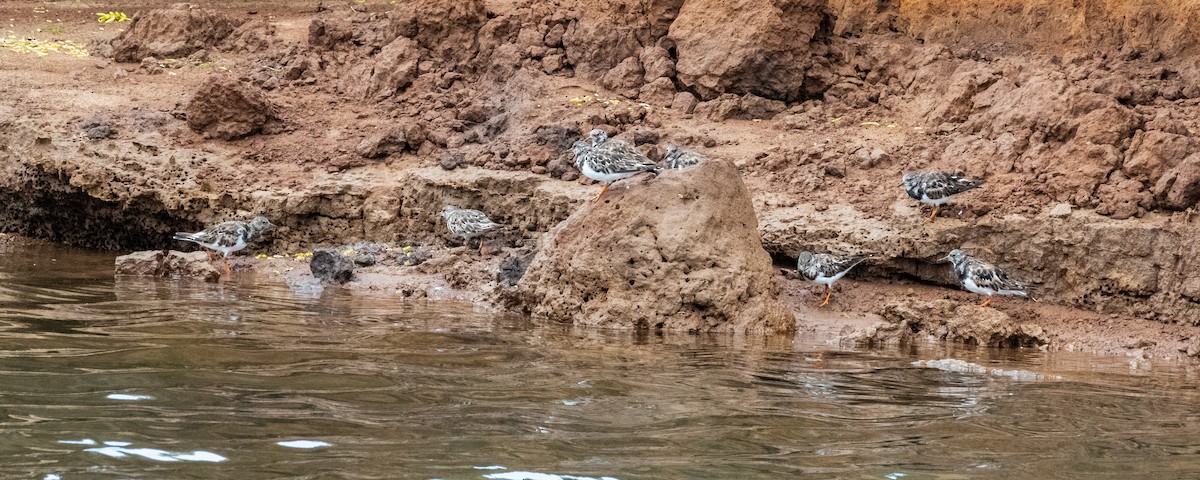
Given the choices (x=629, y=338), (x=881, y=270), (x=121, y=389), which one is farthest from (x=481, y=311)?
(x=121, y=389)

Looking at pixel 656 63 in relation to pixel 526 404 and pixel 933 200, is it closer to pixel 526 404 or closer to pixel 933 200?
pixel 933 200

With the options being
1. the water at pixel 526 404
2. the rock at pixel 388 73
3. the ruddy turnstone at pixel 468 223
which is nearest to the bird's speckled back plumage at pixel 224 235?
Answer: the ruddy turnstone at pixel 468 223

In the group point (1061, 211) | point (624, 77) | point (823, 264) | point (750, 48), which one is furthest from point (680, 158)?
point (1061, 211)

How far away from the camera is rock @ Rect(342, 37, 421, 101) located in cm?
Answer: 1556

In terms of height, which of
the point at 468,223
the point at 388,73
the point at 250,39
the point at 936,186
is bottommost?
the point at 468,223

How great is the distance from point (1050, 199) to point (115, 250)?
10.5 meters

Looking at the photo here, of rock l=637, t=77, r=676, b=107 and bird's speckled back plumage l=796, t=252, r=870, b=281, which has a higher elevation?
rock l=637, t=77, r=676, b=107

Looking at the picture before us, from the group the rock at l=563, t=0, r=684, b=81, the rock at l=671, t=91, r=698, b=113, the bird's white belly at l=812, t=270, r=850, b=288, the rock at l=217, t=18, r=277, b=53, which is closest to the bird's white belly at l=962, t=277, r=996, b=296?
the bird's white belly at l=812, t=270, r=850, b=288

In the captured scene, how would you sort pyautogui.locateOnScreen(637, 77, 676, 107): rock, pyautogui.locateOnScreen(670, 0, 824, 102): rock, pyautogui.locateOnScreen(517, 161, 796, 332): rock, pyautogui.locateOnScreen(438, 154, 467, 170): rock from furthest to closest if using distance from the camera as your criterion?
1. pyautogui.locateOnScreen(637, 77, 676, 107): rock
2. pyautogui.locateOnScreen(670, 0, 824, 102): rock
3. pyautogui.locateOnScreen(438, 154, 467, 170): rock
4. pyautogui.locateOnScreen(517, 161, 796, 332): rock

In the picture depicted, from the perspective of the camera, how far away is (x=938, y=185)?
10.8m

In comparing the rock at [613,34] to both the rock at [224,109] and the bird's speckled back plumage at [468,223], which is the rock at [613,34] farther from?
the rock at [224,109]

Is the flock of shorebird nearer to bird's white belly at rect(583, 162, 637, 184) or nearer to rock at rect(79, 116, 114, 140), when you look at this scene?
bird's white belly at rect(583, 162, 637, 184)

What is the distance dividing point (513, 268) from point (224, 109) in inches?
220

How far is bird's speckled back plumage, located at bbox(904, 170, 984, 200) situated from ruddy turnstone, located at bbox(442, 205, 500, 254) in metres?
4.27
